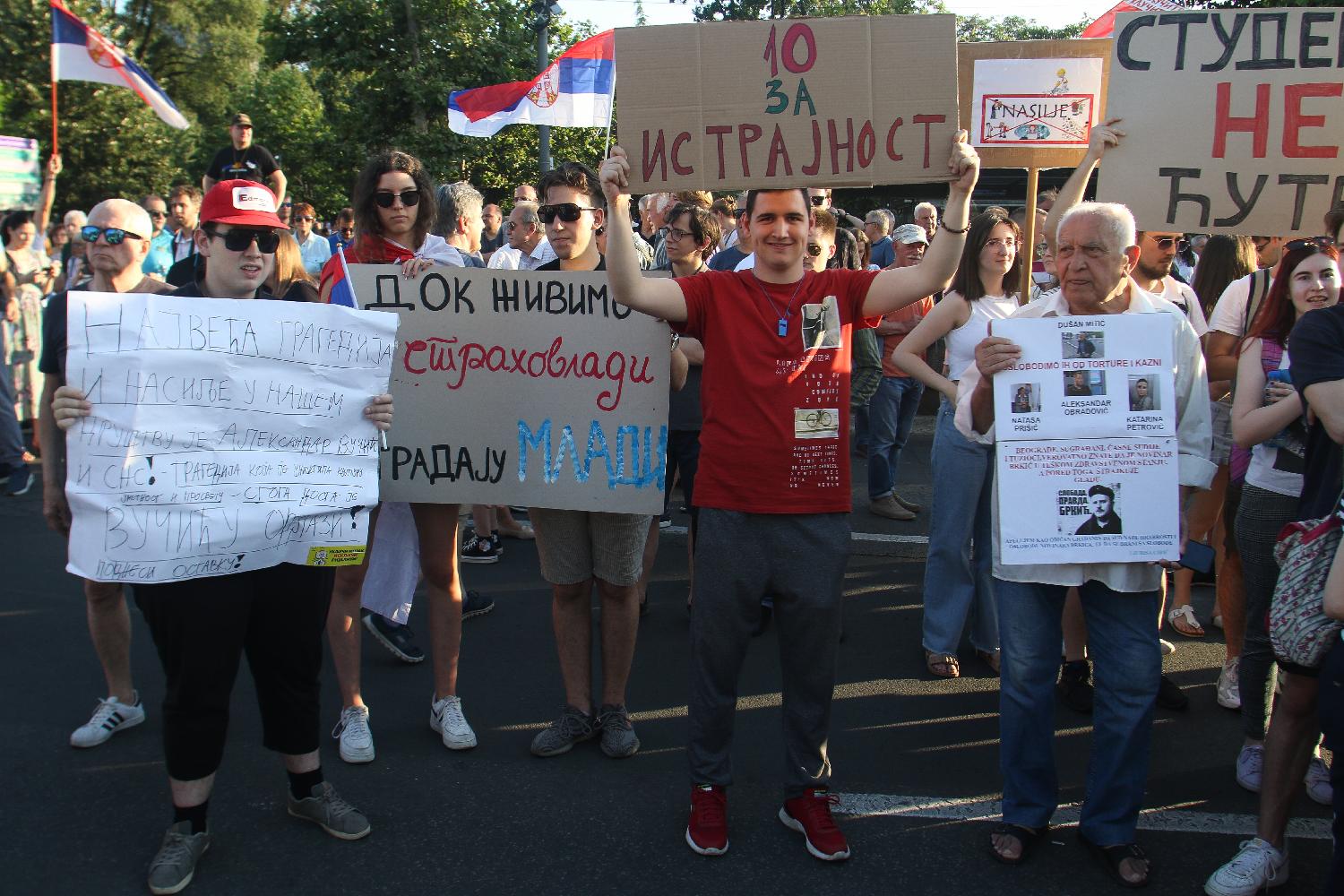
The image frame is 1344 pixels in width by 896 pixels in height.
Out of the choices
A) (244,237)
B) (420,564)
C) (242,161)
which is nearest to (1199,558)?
(420,564)

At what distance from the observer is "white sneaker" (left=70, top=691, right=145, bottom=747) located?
3.96 meters

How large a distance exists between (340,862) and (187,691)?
71 cm

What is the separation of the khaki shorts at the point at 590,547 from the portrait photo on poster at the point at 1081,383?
1.56 m

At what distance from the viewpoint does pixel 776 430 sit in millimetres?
3188

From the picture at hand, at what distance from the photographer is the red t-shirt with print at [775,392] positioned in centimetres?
319

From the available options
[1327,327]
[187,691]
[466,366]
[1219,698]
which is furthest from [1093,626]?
[187,691]

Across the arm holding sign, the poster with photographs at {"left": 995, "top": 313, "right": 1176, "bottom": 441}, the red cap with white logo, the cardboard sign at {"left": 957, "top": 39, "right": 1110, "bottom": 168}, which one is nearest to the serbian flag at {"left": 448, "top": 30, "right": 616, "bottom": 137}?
the cardboard sign at {"left": 957, "top": 39, "right": 1110, "bottom": 168}

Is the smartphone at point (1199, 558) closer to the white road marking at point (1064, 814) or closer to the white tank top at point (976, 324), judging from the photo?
the white road marking at point (1064, 814)

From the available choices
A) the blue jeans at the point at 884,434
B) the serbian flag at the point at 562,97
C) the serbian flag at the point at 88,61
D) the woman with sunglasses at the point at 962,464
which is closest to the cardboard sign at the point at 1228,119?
the woman with sunglasses at the point at 962,464

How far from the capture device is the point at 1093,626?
321 centimetres

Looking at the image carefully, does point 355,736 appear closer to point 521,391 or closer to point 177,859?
point 177,859

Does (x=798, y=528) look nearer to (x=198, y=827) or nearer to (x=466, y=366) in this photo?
(x=466, y=366)

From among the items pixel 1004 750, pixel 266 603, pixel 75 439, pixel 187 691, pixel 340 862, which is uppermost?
pixel 75 439

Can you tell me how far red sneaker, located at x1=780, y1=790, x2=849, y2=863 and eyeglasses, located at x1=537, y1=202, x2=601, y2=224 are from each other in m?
2.21
